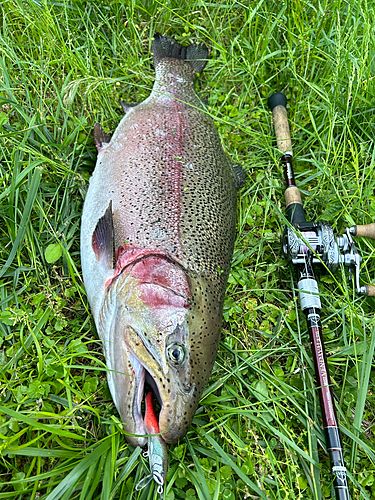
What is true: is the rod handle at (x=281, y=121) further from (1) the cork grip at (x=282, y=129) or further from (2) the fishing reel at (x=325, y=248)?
(2) the fishing reel at (x=325, y=248)

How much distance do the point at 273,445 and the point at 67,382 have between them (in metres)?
1.36

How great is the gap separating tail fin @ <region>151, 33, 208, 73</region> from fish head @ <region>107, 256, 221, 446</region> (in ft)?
6.93

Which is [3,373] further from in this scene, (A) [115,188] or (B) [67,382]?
(A) [115,188]

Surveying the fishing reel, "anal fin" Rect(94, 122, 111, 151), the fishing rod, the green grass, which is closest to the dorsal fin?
the green grass

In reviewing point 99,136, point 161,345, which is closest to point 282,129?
point 99,136

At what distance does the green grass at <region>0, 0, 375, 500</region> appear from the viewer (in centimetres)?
207

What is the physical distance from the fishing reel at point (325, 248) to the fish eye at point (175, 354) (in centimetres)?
117

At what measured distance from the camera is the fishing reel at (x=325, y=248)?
2510 millimetres

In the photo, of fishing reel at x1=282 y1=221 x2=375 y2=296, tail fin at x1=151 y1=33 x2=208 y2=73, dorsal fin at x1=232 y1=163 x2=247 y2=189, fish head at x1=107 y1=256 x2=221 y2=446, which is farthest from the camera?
tail fin at x1=151 y1=33 x2=208 y2=73

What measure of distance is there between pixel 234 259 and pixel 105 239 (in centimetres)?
111

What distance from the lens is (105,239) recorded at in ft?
7.06

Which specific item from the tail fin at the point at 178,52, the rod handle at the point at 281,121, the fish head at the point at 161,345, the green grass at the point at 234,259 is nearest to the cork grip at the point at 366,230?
the green grass at the point at 234,259

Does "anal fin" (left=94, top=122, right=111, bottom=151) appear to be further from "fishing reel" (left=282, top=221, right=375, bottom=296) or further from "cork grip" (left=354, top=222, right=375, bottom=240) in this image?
"cork grip" (left=354, top=222, right=375, bottom=240)

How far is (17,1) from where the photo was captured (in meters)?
Result: 2.89
